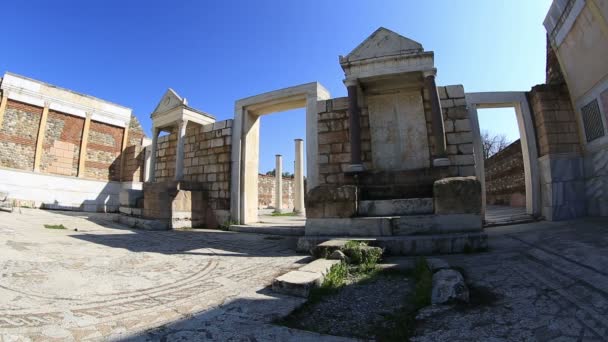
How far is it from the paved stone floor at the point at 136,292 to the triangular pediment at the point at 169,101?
6.39 m

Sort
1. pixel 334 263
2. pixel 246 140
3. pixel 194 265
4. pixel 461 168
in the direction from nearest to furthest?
pixel 334 263
pixel 194 265
pixel 461 168
pixel 246 140

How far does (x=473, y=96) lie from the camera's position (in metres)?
8.40

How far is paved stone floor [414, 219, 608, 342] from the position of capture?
1.85m

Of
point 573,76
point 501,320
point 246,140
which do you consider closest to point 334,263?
point 501,320

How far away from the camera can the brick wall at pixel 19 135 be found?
47.5 ft

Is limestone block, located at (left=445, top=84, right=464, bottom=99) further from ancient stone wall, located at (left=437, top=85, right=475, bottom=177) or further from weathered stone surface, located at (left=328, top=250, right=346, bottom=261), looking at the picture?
weathered stone surface, located at (left=328, top=250, right=346, bottom=261)

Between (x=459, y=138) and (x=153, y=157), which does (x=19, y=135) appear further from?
(x=459, y=138)

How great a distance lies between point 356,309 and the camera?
2.47 metres

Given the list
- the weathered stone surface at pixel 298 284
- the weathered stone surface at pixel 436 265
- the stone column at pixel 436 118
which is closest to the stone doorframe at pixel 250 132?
the stone column at pixel 436 118

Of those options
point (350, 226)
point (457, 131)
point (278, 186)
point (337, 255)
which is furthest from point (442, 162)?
point (278, 186)

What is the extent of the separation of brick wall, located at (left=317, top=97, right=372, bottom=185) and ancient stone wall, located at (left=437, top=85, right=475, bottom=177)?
5.91 feet

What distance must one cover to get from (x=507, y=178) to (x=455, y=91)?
9860 millimetres

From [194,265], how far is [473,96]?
8583mm

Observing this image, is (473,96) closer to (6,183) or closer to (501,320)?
(501,320)
